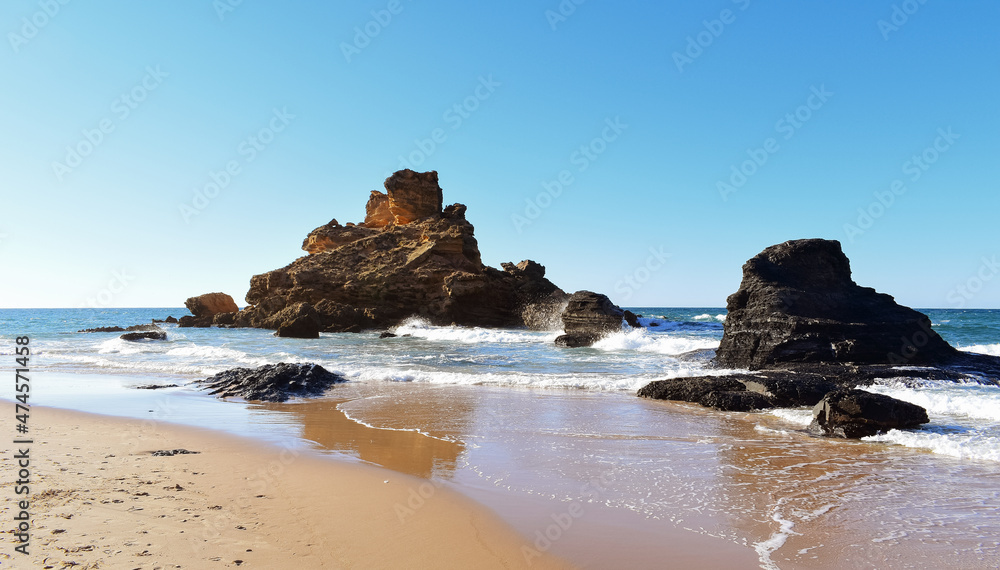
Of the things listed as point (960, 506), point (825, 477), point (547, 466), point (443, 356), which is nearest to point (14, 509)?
point (547, 466)

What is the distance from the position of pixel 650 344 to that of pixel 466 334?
43.9ft

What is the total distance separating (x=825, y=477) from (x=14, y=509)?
6.64 meters

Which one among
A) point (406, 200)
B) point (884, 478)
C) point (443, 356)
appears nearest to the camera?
point (884, 478)

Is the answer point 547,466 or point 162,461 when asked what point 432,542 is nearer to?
point 547,466

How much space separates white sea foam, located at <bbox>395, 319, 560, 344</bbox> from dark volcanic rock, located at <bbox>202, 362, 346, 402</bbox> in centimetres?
1796

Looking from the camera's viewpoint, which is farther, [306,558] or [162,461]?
[162,461]

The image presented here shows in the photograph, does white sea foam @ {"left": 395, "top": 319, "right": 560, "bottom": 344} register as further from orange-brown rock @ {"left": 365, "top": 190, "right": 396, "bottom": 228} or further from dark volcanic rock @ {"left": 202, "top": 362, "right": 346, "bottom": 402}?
orange-brown rock @ {"left": 365, "top": 190, "right": 396, "bottom": 228}

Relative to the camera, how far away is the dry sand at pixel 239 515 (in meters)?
3.27

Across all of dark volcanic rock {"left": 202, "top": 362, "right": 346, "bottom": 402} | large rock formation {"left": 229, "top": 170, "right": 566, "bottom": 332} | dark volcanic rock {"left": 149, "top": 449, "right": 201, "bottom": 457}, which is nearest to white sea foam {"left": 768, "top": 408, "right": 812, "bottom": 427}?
dark volcanic rock {"left": 149, "top": 449, "right": 201, "bottom": 457}

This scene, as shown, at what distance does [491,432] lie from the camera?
7.31 m

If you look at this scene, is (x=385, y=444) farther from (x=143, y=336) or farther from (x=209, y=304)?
(x=209, y=304)

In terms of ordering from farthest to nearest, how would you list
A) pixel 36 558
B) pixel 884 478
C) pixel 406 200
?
pixel 406 200
pixel 884 478
pixel 36 558

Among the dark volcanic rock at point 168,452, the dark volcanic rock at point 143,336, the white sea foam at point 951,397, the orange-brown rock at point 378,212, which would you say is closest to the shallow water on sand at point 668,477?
the dark volcanic rock at point 168,452

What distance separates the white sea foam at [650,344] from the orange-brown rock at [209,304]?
142ft
